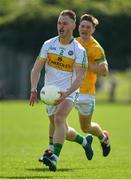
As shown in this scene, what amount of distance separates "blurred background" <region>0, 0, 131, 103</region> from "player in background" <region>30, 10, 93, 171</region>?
1424 inches

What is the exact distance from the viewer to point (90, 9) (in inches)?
1896

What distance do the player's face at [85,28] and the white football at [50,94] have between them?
1.63 meters

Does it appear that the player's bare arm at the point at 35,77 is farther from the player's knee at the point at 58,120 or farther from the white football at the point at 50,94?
the player's knee at the point at 58,120

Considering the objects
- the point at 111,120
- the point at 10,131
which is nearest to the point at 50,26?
the point at 111,120

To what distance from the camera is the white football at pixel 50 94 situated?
1123cm

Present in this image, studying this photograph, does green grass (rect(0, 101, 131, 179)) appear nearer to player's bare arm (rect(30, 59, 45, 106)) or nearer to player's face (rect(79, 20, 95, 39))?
player's bare arm (rect(30, 59, 45, 106))

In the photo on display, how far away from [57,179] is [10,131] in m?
14.7

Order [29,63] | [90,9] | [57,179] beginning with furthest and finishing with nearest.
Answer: [29,63], [90,9], [57,179]

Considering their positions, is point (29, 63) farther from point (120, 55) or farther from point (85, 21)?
point (85, 21)

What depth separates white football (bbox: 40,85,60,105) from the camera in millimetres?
11234

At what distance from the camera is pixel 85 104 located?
514 inches

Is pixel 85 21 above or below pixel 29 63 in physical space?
above

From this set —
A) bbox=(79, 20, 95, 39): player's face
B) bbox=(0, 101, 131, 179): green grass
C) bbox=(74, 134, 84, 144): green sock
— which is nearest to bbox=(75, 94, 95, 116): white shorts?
bbox=(74, 134, 84, 144): green sock

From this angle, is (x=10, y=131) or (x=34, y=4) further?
(x=34, y=4)
